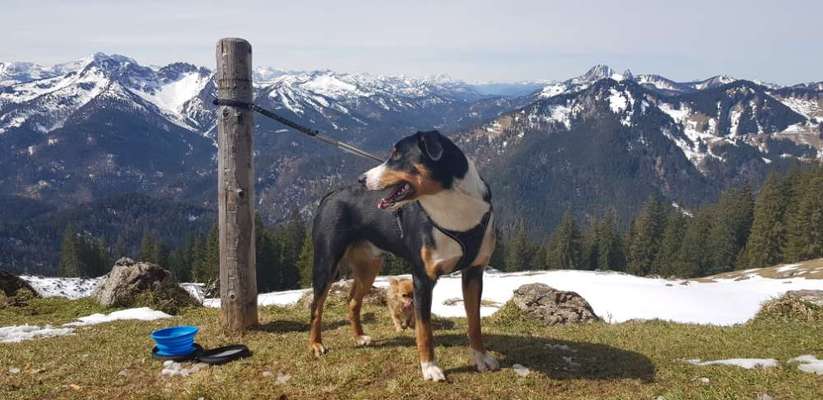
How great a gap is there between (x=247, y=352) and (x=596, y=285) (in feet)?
109

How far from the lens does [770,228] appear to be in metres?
76.9

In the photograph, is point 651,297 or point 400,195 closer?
point 400,195

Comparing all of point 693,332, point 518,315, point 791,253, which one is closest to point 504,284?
point 518,315

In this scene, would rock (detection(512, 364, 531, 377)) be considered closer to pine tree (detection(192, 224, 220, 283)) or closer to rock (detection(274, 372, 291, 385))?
rock (detection(274, 372, 291, 385))

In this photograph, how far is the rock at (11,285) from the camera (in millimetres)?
16359

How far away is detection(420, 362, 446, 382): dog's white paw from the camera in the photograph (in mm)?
7144

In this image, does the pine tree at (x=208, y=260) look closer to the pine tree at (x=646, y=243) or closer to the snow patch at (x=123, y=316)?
the snow patch at (x=123, y=316)

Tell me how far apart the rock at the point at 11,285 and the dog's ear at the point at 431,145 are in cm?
1599

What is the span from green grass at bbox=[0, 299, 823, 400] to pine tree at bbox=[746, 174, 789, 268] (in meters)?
77.8

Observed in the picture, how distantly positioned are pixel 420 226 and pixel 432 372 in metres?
1.97

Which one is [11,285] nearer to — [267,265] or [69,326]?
[69,326]

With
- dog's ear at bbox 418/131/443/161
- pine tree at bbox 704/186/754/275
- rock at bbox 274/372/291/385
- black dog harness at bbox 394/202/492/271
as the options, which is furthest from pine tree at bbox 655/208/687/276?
dog's ear at bbox 418/131/443/161

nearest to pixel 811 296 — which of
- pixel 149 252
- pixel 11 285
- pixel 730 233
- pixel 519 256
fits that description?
pixel 11 285

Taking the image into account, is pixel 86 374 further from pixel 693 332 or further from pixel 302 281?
pixel 302 281
